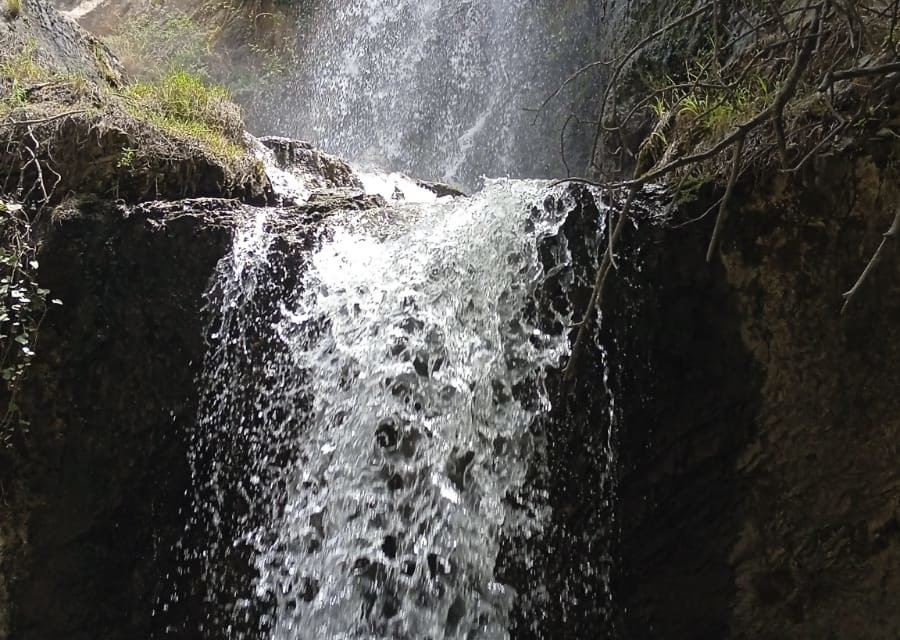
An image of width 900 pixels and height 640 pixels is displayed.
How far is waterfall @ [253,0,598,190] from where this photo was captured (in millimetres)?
6641

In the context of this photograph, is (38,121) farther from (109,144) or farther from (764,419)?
(764,419)

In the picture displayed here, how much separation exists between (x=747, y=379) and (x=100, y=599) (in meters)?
2.68

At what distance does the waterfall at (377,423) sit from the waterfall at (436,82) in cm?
356

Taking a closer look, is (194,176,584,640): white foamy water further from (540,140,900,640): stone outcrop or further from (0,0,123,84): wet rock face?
(0,0,123,84): wet rock face

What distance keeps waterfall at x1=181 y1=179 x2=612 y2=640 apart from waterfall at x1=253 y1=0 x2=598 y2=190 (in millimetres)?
3562

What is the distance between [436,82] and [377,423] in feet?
18.8

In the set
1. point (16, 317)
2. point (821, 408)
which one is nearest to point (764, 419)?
point (821, 408)

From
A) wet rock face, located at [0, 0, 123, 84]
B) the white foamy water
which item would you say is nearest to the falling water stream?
the white foamy water

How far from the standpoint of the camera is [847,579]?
2568 mm

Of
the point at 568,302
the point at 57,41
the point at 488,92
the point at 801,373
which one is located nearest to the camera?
the point at 801,373

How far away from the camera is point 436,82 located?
762 cm

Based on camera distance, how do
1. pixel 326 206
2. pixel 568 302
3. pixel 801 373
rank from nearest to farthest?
pixel 801 373 → pixel 568 302 → pixel 326 206

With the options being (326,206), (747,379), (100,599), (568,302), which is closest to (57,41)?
(326,206)

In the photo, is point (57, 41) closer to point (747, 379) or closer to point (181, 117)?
point (181, 117)
